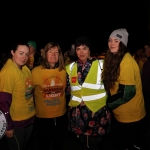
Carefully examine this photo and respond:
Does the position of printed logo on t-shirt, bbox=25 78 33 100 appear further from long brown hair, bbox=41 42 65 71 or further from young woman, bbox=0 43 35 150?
long brown hair, bbox=41 42 65 71

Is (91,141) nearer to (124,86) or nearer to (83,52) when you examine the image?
(124,86)

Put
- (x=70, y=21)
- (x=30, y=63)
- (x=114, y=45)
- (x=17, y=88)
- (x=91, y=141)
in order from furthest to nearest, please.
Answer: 1. (x=70, y=21)
2. (x=30, y=63)
3. (x=91, y=141)
4. (x=114, y=45)
5. (x=17, y=88)

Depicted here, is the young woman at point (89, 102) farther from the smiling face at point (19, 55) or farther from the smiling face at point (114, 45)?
the smiling face at point (19, 55)

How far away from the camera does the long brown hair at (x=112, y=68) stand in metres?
3.16

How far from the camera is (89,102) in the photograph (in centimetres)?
331

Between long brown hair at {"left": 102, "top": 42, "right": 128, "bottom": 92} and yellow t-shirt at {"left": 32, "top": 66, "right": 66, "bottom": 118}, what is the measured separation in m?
0.82

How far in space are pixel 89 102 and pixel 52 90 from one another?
0.70 m

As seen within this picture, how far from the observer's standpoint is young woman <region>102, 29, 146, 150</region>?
10.0ft

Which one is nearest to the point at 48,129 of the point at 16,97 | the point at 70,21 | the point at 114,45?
the point at 16,97

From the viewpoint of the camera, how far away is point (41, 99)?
377 cm

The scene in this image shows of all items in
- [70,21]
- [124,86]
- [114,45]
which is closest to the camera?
[124,86]

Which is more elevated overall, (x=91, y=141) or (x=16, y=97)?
(x=16, y=97)

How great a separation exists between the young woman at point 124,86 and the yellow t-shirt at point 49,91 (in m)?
0.82

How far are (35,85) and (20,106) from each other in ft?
2.08
